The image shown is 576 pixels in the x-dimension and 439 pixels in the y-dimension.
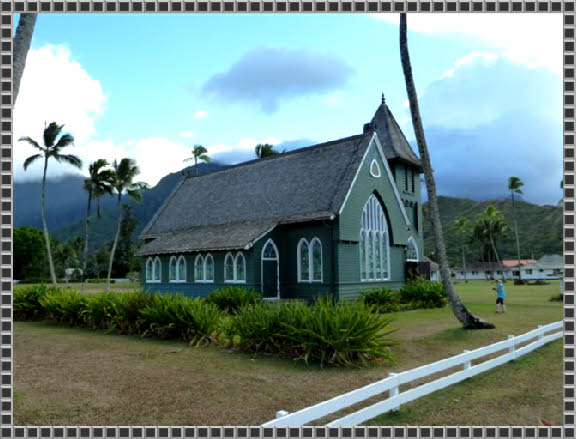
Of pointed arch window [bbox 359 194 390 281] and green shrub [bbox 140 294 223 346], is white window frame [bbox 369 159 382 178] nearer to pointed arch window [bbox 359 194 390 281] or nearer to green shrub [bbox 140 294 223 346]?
pointed arch window [bbox 359 194 390 281]

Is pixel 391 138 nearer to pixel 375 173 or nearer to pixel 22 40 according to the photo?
pixel 375 173

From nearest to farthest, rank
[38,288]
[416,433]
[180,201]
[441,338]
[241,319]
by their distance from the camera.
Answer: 1. [416,433]
2. [241,319]
3. [441,338]
4. [38,288]
5. [180,201]

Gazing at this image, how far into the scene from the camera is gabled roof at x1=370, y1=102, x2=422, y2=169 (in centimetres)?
3719

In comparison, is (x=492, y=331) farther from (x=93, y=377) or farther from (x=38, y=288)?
(x=38, y=288)

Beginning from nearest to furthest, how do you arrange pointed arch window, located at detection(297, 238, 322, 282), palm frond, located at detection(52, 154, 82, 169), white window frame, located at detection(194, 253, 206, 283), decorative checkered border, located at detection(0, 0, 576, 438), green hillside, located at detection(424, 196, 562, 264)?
decorative checkered border, located at detection(0, 0, 576, 438)
pointed arch window, located at detection(297, 238, 322, 282)
white window frame, located at detection(194, 253, 206, 283)
palm frond, located at detection(52, 154, 82, 169)
green hillside, located at detection(424, 196, 562, 264)

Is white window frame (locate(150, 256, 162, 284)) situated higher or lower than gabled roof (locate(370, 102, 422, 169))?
lower

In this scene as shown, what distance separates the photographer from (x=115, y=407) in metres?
8.34

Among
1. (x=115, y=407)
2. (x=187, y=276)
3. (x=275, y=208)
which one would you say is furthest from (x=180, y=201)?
(x=115, y=407)

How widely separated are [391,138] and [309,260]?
16266 mm

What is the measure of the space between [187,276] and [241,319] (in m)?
17.0

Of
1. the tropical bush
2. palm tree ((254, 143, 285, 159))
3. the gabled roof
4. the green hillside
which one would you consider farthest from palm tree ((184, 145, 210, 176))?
the green hillside

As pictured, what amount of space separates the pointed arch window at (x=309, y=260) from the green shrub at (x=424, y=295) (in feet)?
17.3

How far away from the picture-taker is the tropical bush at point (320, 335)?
11.8 m

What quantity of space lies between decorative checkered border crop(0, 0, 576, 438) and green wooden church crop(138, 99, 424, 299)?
19256mm
